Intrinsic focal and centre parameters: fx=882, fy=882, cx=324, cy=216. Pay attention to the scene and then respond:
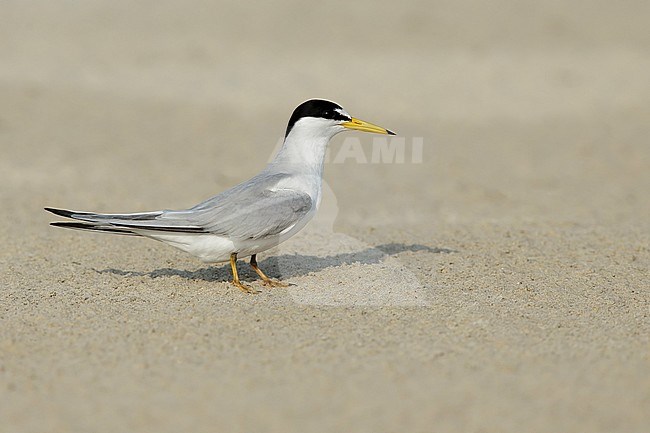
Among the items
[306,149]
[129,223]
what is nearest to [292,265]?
[306,149]

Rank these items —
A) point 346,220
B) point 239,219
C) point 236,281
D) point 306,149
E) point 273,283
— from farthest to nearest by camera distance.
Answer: point 346,220 < point 306,149 < point 273,283 < point 236,281 < point 239,219

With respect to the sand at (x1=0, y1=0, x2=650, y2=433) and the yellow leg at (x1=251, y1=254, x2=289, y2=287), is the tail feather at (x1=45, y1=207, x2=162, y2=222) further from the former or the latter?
the yellow leg at (x1=251, y1=254, x2=289, y2=287)

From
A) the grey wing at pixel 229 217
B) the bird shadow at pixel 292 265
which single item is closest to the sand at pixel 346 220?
the bird shadow at pixel 292 265

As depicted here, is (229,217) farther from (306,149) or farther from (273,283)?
(306,149)

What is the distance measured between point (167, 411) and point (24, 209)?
4929mm

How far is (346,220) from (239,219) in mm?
2827

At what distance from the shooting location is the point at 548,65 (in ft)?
51.0

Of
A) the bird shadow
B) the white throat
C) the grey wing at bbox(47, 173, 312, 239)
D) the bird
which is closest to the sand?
the bird shadow

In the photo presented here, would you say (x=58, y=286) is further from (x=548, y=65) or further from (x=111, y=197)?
(x=548, y=65)

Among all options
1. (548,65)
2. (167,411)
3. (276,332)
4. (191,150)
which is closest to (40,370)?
(167,411)

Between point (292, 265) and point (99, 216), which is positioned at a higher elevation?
point (99, 216)

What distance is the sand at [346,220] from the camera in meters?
3.95

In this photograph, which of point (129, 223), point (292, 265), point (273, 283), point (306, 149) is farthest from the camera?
point (292, 265)

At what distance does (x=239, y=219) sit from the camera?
5.36m
